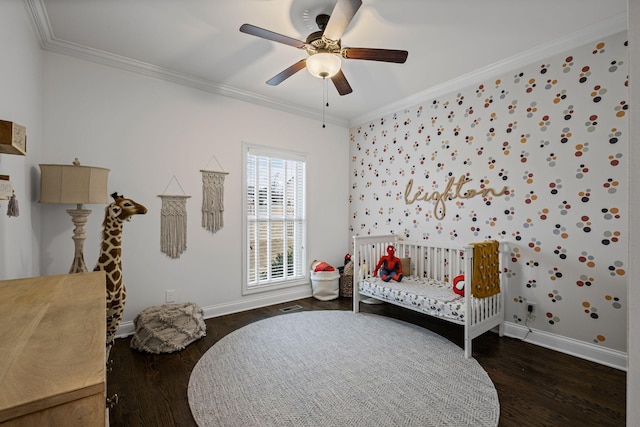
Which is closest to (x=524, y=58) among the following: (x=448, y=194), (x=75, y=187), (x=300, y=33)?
(x=448, y=194)

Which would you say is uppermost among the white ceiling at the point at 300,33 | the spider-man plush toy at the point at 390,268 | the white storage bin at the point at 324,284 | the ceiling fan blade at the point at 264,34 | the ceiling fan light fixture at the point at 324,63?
the white ceiling at the point at 300,33

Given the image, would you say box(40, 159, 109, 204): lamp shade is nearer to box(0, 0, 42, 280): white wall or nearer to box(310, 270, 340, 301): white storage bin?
box(0, 0, 42, 280): white wall

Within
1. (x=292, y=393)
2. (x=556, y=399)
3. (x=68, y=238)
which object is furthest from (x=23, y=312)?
(x=556, y=399)

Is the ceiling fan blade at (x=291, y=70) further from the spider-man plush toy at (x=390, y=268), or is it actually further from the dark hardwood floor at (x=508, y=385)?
the dark hardwood floor at (x=508, y=385)

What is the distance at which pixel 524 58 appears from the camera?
104 inches

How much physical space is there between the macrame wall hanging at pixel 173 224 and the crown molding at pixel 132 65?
1.01 metres

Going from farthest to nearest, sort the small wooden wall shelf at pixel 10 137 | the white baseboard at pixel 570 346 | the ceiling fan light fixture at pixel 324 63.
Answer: the white baseboard at pixel 570 346
the ceiling fan light fixture at pixel 324 63
the small wooden wall shelf at pixel 10 137

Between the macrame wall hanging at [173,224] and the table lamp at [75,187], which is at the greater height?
the table lamp at [75,187]

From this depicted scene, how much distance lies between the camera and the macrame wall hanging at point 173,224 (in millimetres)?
2908

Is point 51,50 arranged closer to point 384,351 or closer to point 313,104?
point 313,104

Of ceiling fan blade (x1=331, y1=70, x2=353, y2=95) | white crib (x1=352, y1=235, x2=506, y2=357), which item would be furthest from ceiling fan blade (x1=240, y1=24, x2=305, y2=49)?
white crib (x1=352, y1=235, x2=506, y2=357)

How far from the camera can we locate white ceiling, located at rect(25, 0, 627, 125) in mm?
2021

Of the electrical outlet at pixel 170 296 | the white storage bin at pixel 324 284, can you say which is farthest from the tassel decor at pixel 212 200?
the white storage bin at pixel 324 284

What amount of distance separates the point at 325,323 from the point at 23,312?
250 centimetres
